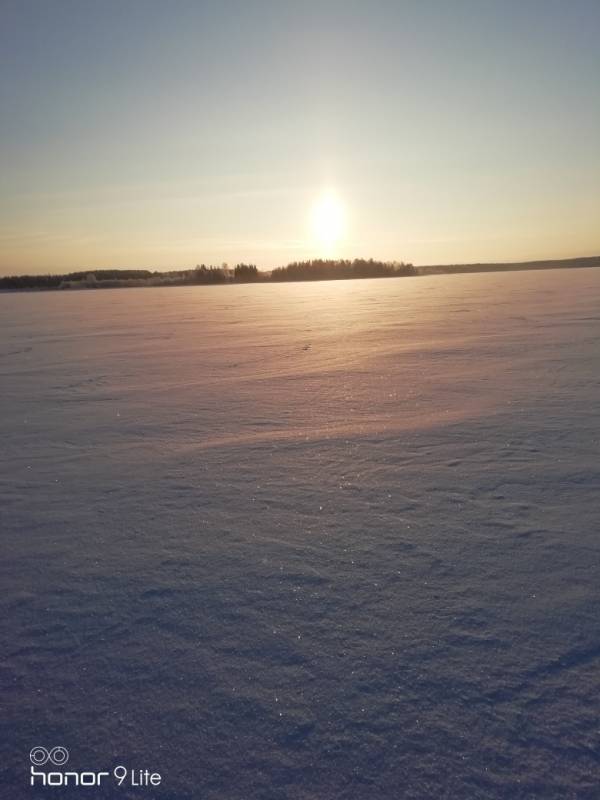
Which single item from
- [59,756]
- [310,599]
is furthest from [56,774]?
[310,599]

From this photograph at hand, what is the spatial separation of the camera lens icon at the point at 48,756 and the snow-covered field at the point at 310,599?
15 millimetres

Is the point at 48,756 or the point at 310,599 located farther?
the point at 310,599

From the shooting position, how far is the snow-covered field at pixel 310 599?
0.97 m

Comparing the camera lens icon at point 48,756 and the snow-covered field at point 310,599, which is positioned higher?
the snow-covered field at point 310,599

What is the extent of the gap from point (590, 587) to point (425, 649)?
60 cm

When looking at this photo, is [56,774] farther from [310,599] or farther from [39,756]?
[310,599]

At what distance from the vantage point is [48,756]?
3.29ft

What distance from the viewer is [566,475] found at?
214 centimetres

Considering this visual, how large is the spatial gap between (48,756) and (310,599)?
28.8 inches

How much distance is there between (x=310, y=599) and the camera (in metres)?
1.42

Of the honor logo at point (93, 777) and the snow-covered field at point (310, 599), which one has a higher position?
the snow-covered field at point (310, 599)

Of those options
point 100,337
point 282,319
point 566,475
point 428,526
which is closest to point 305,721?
point 428,526

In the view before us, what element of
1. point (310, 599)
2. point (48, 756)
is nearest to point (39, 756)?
point (48, 756)

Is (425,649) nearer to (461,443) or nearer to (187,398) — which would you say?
(461,443)
